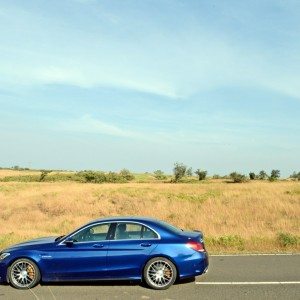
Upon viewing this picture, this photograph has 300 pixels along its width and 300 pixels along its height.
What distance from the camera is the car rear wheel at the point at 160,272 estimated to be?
8.84 metres

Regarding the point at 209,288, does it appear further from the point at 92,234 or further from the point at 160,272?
the point at 92,234

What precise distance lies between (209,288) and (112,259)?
76.5 inches

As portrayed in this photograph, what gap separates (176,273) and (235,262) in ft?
11.7

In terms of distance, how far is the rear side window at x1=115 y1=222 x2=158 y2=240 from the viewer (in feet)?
30.1

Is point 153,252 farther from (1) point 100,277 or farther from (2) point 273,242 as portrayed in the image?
(2) point 273,242

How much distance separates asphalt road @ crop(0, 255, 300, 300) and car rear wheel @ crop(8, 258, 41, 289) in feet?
0.51

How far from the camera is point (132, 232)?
9.27m

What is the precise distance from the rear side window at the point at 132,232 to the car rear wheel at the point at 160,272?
1.69 ft

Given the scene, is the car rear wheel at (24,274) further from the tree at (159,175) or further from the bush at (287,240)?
the tree at (159,175)

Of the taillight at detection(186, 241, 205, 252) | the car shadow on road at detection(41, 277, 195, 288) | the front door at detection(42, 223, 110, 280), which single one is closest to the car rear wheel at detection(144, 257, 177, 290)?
the car shadow on road at detection(41, 277, 195, 288)

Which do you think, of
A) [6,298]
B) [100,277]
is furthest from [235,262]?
[6,298]

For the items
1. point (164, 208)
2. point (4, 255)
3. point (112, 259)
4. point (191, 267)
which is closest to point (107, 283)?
point (112, 259)

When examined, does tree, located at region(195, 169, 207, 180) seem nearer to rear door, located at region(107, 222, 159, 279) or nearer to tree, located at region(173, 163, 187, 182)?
tree, located at region(173, 163, 187, 182)

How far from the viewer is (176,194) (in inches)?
1599
